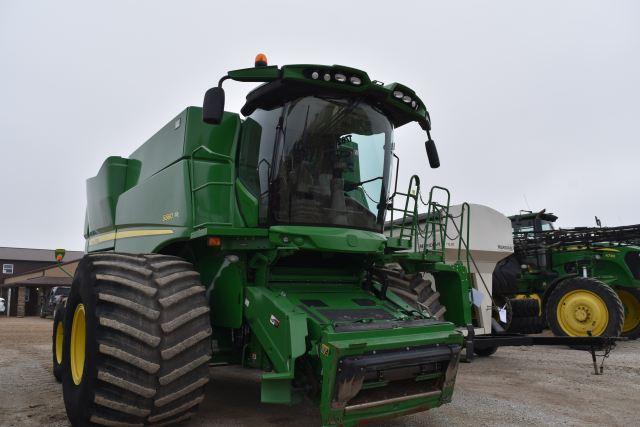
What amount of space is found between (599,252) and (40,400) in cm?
1123

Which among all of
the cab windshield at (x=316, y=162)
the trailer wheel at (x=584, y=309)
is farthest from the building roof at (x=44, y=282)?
the cab windshield at (x=316, y=162)

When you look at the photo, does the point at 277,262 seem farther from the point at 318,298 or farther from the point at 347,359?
the point at 347,359

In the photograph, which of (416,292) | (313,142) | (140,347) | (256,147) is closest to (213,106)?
(256,147)

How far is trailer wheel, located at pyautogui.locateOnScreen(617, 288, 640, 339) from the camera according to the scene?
1127cm

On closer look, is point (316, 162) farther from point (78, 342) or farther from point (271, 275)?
point (78, 342)

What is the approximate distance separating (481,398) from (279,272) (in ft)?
8.46

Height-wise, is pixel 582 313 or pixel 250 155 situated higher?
pixel 250 155

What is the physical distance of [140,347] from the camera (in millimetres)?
3400

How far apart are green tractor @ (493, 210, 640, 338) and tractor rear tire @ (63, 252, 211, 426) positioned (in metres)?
7.57

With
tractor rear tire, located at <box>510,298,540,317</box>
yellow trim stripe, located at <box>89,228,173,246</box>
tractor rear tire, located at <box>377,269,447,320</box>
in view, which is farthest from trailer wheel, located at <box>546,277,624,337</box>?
yellow trim stripe, located at <box>89,228,173,246</box>

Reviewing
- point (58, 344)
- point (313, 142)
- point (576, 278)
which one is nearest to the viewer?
point (313, 142)

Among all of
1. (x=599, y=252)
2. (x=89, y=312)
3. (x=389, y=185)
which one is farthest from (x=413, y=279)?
(x=599, y=252)

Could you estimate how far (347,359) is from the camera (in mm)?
3361

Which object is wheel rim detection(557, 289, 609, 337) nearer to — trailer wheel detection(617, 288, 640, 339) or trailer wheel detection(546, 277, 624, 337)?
trailer wheel detection(546, 277, 624, 337)
